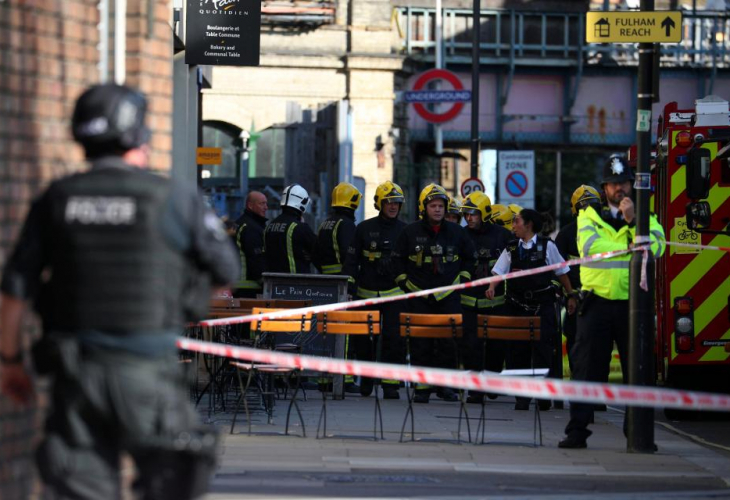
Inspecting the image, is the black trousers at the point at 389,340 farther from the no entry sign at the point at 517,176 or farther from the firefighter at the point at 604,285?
the no entry sign at the point at 517,176

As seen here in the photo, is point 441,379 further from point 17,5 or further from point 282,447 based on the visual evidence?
point 282,447

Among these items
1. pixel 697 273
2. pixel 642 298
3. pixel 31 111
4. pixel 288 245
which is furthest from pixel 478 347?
pixel 31 111

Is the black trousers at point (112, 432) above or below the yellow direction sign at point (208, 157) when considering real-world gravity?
below

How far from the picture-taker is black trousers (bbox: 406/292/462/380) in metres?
14.9

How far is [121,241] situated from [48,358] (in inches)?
18.3

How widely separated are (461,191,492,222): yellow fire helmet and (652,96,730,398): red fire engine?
2.76m

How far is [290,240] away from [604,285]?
5.52 meters

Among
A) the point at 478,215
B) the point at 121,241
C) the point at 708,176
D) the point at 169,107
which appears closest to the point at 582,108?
the point at 478,215

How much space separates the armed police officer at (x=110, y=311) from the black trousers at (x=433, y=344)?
375 inches

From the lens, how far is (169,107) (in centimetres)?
766

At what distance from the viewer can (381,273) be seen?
608 inches

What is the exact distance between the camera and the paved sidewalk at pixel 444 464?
9453 millimetres

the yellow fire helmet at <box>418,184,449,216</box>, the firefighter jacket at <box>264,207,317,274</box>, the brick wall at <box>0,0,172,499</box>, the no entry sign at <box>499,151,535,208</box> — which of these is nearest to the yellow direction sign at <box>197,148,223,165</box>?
the firefighter jacket at <box>264,207,317,274</box>

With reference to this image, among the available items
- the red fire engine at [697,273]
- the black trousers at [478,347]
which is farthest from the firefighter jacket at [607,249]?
the black trousers at [478,347]
